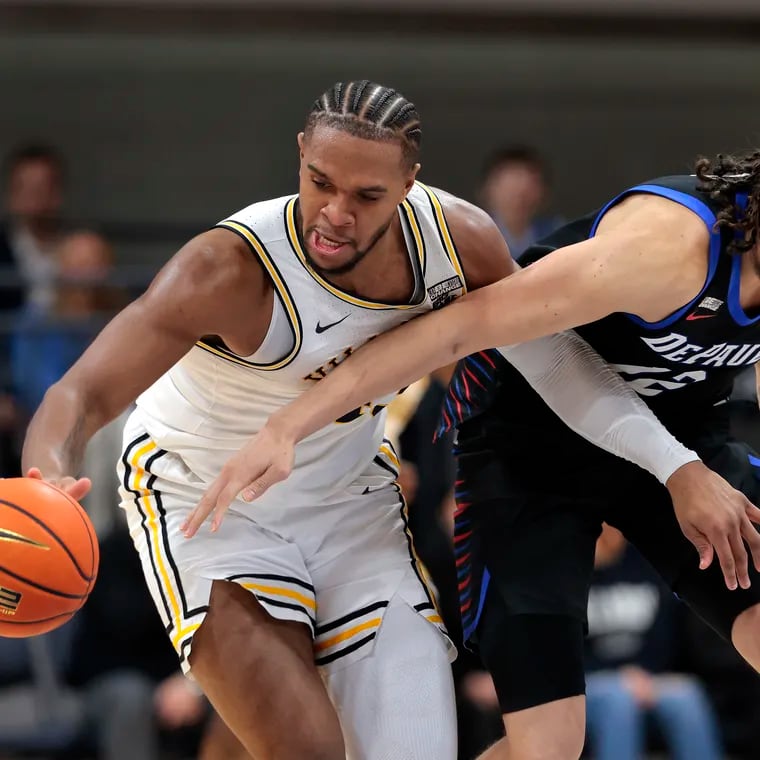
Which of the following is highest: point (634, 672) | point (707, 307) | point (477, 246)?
point (477, 246)

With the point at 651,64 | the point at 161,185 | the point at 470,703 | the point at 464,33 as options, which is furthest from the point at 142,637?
the point at 651,64

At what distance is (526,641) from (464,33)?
20.9 ft

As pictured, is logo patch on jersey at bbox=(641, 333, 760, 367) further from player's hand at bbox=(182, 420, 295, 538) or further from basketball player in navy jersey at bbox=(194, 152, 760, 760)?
player's hand at bbox=(182, 420, 295, 538)

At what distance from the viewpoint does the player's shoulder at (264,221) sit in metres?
3.35

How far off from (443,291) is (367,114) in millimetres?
561

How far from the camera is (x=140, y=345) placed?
315 centimetres

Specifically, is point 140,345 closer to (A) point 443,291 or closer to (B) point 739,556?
(A) point 443,291

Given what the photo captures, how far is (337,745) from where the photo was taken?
3.27 metres

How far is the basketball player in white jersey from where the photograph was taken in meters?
3.19

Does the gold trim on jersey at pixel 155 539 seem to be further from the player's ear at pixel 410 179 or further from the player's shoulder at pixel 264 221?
the player's ear at pixel 410 179

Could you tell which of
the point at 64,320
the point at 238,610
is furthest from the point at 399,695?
the point at 64,320

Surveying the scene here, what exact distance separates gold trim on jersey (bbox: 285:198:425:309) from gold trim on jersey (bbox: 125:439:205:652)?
30.3 inches

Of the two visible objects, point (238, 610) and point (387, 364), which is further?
point (238, 610)

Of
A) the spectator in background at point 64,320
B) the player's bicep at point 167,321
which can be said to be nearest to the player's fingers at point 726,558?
the player's bicep at point 167,321
